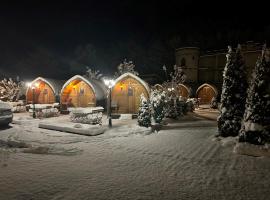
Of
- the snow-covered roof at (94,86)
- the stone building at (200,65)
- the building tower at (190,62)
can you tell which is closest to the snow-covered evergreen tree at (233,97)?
the snow-covered roof at (94,86)

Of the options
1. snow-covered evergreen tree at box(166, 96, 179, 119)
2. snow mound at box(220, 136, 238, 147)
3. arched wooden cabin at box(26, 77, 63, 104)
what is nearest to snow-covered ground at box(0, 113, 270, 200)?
snow mound at box(220, 136, 238, 147)

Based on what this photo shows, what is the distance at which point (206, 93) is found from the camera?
38031 millimetres

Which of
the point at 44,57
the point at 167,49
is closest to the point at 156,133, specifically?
the point at 167,49

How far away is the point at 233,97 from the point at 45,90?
2342 centimetres

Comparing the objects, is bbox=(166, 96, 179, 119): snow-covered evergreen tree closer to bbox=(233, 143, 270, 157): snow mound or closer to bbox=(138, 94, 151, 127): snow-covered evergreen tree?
bbox=(138, 94, 151, 127): snow-covered evergreen tree

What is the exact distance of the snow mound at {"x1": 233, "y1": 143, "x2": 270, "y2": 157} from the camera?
896cm

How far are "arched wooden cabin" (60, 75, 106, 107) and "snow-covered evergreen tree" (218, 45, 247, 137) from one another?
1575 cm

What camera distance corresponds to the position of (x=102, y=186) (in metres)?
6.44

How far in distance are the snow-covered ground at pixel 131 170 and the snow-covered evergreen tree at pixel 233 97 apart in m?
1.08

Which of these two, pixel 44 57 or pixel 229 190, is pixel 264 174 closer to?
pixel 229 190

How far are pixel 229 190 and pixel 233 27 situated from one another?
5529cm

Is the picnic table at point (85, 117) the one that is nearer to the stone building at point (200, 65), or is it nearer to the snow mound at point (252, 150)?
the snow mound at point (252, 150)

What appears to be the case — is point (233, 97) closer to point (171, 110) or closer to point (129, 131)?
point (129, 131)

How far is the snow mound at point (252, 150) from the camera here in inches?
353
